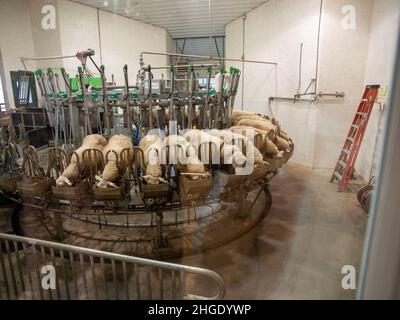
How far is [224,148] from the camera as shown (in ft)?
7.93

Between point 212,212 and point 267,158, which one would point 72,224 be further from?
point 267,158

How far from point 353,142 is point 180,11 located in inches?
155

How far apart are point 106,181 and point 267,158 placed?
1.70m

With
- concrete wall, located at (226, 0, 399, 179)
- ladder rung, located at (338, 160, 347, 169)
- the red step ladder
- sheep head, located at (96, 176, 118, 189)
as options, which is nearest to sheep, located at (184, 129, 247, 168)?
sheep head, located at (96, 176, 118, 189)

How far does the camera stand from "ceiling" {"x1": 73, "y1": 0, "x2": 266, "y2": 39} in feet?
16.5

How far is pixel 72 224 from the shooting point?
323 cm

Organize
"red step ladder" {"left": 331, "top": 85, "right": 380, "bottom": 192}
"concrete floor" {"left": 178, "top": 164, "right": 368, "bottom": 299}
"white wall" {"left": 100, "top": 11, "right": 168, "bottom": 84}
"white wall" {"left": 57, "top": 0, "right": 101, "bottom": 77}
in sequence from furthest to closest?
"white wall" {"left": 100, "top": 11, "right": 168, "bottom": 84}, "white wall" {"left": 57, "top": 0, "right": 101, "bottom": 77}, "red step ladder" {"left": 331, "top": 85, "right": 380, "bottom": 192}, "concrete floor" {"left": 178, "top": 164, "right": 368, "bottom": 299}

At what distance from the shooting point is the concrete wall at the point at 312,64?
437 centimetres

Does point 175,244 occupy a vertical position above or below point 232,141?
below

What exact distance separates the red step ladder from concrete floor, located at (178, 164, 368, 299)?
37cm

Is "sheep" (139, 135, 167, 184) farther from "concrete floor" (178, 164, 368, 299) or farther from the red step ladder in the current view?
the red step ladder
